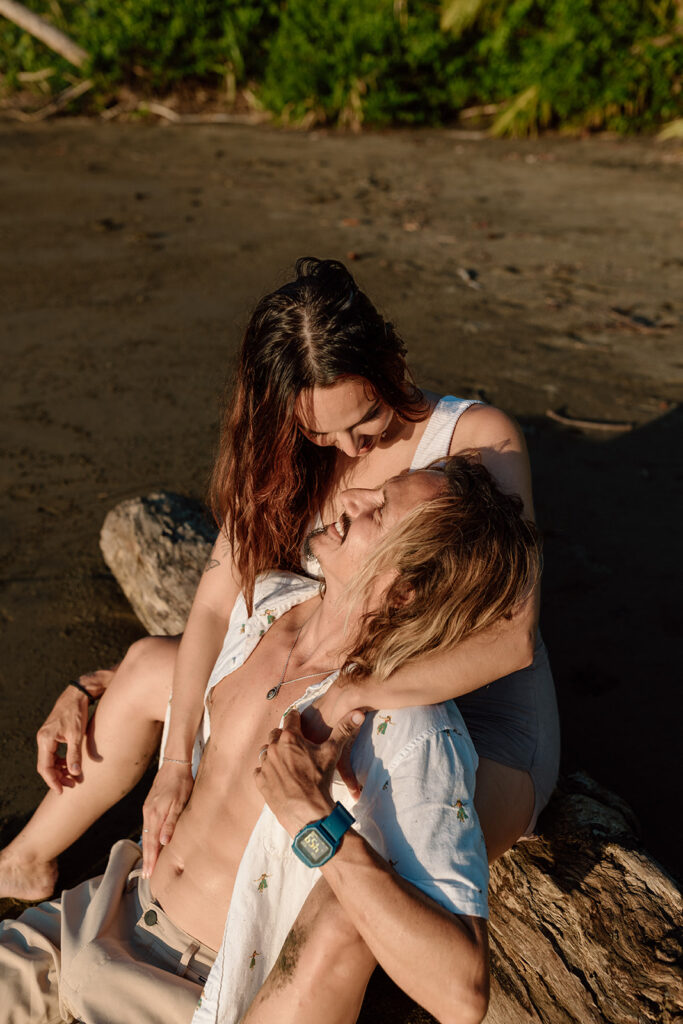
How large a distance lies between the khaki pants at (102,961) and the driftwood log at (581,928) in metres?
0.62

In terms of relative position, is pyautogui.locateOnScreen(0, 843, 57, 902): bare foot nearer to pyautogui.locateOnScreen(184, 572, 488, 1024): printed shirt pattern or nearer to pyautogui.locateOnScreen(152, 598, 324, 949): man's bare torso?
pyautogui.locateOnScreen(152, 598, 324, 949): man's bare torso

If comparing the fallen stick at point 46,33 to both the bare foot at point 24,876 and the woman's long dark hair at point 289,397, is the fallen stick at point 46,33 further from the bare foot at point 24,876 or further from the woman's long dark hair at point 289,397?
the bare foot at point 24,876

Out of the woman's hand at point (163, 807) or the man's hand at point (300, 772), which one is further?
the woman's hand at point (163, 807)

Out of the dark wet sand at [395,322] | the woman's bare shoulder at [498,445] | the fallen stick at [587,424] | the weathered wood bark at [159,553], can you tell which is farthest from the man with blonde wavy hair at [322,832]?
the fallen stick at [587,424]

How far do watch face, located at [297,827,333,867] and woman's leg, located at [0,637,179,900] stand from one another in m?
1.03

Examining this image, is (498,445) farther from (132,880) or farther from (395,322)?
(132,880)

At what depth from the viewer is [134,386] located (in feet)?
20.1

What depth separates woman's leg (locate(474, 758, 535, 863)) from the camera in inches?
83.6

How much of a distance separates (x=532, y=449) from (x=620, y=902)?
11.3 ft

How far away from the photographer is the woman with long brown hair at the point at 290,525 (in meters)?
2.50

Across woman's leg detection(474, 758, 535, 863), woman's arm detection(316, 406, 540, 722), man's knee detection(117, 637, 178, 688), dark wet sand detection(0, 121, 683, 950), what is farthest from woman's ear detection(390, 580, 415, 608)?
dark wet sand detection(0, 121, 683, 950)

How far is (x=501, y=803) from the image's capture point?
2180 mm

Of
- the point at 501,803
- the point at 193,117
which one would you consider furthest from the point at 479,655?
the point at 193,117

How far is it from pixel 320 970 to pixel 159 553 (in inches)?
87.8
